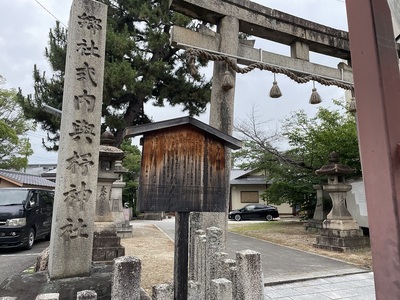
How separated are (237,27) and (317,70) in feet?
7.34

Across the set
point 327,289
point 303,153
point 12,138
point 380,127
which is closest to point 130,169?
point 12,138

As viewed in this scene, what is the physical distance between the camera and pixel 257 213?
2392cm

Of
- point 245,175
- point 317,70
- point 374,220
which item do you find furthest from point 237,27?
point 245,175

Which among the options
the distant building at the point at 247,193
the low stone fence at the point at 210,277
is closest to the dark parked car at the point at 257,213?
the distant building at the point at 247,193

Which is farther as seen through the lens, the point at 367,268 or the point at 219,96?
the point at 367,268

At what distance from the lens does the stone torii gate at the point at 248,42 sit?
4.84 metres

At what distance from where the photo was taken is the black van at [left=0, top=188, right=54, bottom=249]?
7750 millimetres

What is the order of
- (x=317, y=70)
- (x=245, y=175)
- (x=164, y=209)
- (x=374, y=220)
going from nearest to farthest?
(x=374, y=220), (x=164, y=209), (x=317, y=70), (x=245, y=175)

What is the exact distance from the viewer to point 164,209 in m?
2.47

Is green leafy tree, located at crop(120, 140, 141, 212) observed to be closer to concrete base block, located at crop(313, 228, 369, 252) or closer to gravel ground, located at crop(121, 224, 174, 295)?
gravel ground, located at crop(121, 224, 174, 295)

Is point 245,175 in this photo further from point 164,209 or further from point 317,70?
point 164,209

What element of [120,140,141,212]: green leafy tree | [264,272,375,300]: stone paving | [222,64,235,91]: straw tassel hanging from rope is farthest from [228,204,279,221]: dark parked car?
[222,64,235,91]: straw tassel hanging from rope

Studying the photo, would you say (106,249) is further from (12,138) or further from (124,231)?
(12,138)

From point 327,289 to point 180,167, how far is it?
12.0 ft
